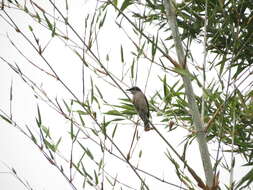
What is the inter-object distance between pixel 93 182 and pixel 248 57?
2.00 meters

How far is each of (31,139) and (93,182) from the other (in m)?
0.31

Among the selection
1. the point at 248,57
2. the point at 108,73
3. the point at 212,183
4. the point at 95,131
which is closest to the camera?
the point at 212,183

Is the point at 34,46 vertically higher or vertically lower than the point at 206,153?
higher

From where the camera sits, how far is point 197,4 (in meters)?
3.29

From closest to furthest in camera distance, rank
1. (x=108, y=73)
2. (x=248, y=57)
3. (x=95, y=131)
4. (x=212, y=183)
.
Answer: (x=212, y=183)
(x=108, y=73)
(x=95, y=131)
(x=248, y=57)

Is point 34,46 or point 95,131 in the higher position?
point 34,46

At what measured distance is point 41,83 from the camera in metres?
1.65

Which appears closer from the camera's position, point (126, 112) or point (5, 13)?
point (5, 13)

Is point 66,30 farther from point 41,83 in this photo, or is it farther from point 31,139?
point 31,139

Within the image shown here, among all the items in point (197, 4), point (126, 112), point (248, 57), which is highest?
point (197, 4)

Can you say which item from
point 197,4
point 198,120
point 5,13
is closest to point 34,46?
point 5,13

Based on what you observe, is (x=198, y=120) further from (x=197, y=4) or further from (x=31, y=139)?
(x=197, y=4)

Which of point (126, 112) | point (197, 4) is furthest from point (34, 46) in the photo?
point (197, 4)

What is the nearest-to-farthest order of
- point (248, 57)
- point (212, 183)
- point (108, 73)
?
point (212, 183), point (108, 73), point (248, 57)
